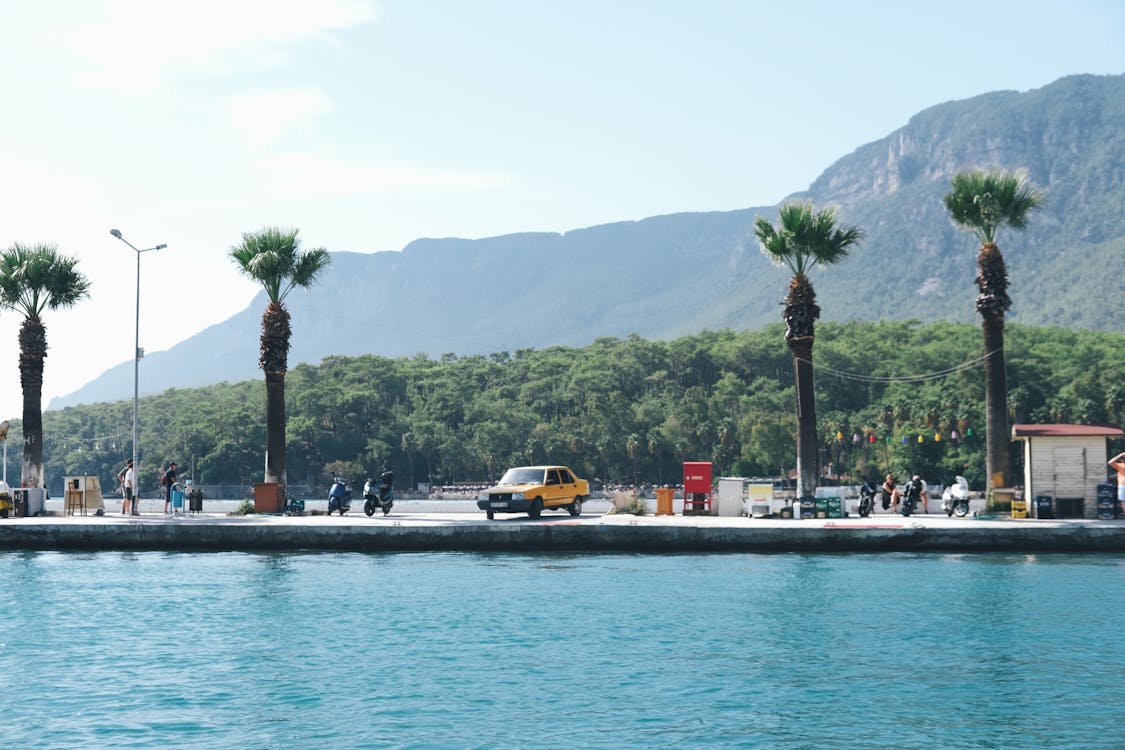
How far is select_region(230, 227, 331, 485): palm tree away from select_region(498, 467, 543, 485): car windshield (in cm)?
929

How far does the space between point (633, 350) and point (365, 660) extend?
12163cm

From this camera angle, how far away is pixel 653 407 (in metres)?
130

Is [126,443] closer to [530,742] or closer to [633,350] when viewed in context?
[633,350]

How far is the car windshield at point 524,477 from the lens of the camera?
145 feet

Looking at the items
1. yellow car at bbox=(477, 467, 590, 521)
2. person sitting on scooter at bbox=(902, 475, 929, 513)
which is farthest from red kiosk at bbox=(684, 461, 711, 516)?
person sitting on scooter at bbox=(902, 475, 929, 513)

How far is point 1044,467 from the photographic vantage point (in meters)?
39.2

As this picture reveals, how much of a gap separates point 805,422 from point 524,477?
1008cm

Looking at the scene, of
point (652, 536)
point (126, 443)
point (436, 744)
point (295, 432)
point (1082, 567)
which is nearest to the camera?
point (436, 744)

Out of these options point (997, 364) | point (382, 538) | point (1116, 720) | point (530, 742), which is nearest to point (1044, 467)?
point (997, 364)

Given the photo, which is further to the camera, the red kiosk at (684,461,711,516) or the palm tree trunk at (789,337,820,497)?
the red kiosk at (684,461,711,516)

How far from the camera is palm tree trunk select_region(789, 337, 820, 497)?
43.2 meters

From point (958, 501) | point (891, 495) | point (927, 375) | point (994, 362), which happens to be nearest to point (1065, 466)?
point (958, 501)

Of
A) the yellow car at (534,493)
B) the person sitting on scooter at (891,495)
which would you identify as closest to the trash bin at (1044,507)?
the person sitting on scooter at (891,495)

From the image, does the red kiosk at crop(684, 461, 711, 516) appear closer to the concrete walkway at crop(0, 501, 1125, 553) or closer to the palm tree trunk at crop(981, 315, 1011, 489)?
the concrete walkway at crop(0, 501, 1125, 553)
